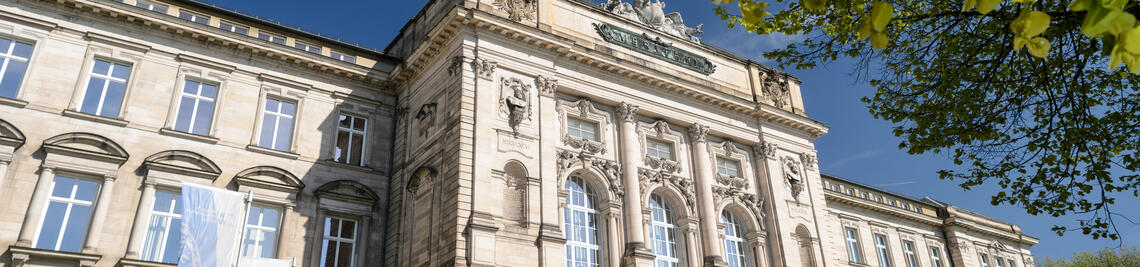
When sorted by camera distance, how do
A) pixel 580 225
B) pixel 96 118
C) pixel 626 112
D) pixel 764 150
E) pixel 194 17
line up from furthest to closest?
pixel 764 150, pixel 626 112, pixel 194 17, pixel 580 225, pixel 96 118

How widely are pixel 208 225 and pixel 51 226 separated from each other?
15.4 ft

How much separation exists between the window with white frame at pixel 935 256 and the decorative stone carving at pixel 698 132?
81.1 ft

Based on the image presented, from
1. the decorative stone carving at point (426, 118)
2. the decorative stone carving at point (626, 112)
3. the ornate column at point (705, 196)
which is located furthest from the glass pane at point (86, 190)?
the ornate column at point (705, 196)

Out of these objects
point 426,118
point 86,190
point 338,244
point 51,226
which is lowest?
point 51,226

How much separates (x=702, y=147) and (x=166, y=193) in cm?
Result: 1753

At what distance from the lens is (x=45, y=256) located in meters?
19.3

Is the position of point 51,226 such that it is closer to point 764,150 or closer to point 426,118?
point 426,118

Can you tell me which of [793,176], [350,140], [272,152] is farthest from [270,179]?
[793,176]

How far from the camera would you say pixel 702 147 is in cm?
2819

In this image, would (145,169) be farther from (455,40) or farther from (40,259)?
(455,40)

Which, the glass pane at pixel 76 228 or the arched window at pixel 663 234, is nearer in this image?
the glass pane at pixel 76 228

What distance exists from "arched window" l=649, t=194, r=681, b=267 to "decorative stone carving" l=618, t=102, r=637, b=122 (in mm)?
2822

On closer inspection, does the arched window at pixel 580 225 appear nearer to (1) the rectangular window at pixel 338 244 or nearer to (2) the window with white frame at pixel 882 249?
(1) the rectangular window at pixel 338 244

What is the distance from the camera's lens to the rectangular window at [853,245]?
4140 centimetres
